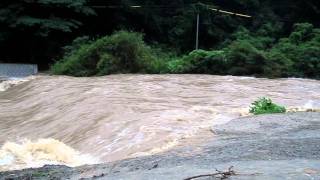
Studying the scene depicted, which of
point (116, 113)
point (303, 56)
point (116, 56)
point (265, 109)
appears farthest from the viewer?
point (303, 56)

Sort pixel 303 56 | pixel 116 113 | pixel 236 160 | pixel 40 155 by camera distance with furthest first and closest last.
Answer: pixel 303 56, pixel 116 113, pixel 40 155, pixel 236 160

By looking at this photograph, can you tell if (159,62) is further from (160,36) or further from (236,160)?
(236,160)

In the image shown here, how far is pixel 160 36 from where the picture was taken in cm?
5009

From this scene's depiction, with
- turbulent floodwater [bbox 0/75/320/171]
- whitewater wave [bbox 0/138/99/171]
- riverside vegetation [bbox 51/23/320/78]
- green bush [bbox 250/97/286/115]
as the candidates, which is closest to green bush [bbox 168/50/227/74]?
riverside vegetation [bbox 51/23/320/78]

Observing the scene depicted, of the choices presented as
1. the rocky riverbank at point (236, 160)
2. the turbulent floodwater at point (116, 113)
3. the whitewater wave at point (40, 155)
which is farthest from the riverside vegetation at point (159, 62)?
the rocky riverbank at point (236, 160)

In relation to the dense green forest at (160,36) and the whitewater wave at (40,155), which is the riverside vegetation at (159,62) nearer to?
the dense green forest at (160,36)

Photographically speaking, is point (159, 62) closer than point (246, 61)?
No

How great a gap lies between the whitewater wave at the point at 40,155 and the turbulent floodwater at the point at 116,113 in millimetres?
19

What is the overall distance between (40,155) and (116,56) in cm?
1977

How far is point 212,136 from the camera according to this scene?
11875 mm

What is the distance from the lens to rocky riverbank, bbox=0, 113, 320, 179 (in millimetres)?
7766

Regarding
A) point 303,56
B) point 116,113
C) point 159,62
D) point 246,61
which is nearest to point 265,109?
point 116,113

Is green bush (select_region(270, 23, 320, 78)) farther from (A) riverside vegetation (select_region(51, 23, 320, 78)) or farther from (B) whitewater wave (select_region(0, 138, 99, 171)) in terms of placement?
(B) whitewater wave (select_region(0, 138, 99, 171))

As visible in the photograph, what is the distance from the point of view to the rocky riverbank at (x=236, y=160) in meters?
7.77
